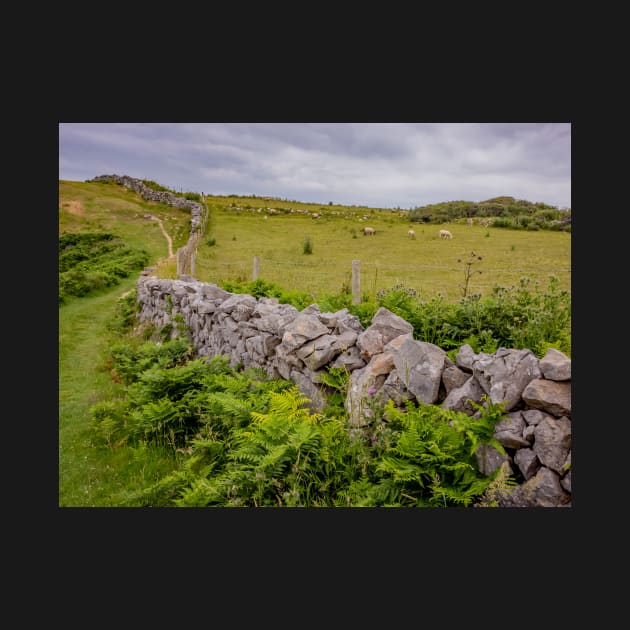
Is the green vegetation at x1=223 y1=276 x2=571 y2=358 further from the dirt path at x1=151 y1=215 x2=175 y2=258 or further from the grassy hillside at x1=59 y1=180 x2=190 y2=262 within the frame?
the grassy hillside at x1=59 y1=180 x2=190 y2=262

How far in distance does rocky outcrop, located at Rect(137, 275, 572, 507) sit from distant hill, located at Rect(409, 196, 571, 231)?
1562cm

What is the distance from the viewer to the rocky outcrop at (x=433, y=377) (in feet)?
10.6

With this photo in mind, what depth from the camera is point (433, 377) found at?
4012 mm

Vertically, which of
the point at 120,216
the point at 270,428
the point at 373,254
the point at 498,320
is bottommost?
the point at 270,428

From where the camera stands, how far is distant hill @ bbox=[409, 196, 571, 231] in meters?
23.4

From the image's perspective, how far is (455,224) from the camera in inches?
1308

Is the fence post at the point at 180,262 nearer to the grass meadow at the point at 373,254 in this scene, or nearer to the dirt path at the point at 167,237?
the grass meadow at the point at 373,254

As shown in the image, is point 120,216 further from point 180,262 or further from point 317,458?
point 317,458

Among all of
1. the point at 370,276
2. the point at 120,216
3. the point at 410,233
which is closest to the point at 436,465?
the point at 370,276

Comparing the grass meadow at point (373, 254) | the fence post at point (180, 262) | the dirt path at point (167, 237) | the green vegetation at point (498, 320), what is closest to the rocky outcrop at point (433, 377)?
the green vegetation at point (498, 320)

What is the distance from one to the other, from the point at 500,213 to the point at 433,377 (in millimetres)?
29995

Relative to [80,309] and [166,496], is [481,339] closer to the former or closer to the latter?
[166,496]

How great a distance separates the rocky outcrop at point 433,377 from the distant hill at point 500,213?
1562 cm

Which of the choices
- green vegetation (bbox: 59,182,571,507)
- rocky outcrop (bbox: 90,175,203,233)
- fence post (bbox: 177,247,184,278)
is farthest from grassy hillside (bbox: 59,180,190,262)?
green vegetation (bbox: 59,182,571,507)
